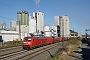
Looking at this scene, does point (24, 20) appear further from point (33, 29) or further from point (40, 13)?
point (40, 13)

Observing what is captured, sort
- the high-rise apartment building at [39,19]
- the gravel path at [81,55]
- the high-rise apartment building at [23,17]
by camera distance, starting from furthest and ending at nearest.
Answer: the high-rise apartment building at [39,19] < the high-rise apartment building at [23,17] < the gravel path at [81,55]

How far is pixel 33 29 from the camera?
305 feet

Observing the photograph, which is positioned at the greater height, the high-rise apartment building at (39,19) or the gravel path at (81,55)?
the high-rise apartment building at (39,19)

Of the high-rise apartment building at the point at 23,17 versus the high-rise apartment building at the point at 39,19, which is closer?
the high-rise apartment building at the point at 23,17

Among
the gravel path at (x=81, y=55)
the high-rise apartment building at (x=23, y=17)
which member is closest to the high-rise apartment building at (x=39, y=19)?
the high-rise apartment building at (x=23, y=17)

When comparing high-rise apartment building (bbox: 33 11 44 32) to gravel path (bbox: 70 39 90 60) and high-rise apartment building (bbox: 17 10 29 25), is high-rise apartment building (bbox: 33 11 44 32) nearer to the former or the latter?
high-rise apartment building (bbox: 17 10 29 25)

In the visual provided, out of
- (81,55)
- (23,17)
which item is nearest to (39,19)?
(23,17)

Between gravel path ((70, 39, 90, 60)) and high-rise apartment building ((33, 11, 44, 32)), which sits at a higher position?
high-rise apartment building ((33, 11, 44, 32))

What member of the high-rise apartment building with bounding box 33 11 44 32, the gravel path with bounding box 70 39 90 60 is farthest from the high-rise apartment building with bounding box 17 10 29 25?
the gravel path with bounding box 70 39 90 60

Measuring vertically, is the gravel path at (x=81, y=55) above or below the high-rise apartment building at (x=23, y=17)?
below

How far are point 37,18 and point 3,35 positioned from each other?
42692mm

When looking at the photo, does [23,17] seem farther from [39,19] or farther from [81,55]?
[81,55]

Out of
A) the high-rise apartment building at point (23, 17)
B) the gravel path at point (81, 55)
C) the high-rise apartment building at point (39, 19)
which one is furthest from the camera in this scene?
the high-rise apartment building at point (39, 19)

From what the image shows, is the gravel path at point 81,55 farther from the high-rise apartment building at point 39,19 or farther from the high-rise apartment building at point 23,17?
the high-rise apartment building at point 39,19
